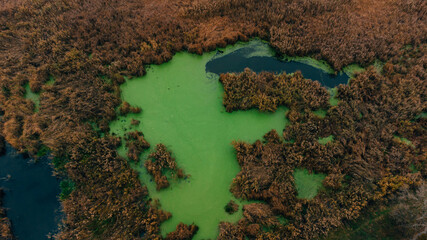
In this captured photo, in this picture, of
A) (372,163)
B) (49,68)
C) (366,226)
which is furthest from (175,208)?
(49,68)

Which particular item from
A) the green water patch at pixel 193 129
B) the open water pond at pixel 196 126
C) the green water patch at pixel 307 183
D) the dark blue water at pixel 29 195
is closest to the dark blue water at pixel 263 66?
the open water pond at pixel 196 126

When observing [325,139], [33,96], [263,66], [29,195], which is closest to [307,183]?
[325,139]

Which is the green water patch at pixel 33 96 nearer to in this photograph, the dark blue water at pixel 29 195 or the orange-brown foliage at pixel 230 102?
the orange-brown foliage at pixel 230 102

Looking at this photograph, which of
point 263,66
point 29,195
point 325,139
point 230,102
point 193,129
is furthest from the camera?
point 263,66

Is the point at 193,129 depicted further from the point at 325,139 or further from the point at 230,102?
the point at 325,139

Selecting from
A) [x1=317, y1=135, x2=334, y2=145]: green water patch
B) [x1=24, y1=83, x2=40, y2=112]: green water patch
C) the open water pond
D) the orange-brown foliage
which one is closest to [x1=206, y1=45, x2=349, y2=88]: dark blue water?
the open water pond

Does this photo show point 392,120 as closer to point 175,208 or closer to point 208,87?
point 208,87
